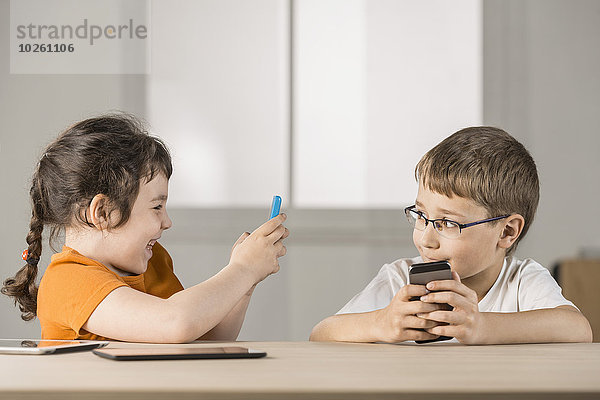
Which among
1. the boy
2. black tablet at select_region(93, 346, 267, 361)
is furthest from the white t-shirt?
black tablet at select_region(93, 346, 267, 361)

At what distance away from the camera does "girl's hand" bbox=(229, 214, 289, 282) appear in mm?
1073

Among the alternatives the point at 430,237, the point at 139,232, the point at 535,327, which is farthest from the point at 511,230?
the point at 139,232

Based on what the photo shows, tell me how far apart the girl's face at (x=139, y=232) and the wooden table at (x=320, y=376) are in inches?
17.5

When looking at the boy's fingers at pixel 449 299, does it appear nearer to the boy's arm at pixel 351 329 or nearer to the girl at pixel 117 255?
the boy's arm at pixel 351 329

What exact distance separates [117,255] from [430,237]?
55 centimetres

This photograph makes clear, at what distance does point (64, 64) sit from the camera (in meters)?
2.40

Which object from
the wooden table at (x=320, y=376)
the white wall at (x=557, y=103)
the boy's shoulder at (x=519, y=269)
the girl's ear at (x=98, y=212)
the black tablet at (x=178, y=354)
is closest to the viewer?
the wooden table at (x=320, y=376)

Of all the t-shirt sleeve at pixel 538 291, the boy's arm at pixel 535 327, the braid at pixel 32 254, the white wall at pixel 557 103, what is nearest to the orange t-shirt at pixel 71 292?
the braid at pixel 32 254

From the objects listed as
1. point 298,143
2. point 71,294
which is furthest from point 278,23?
point 71,294

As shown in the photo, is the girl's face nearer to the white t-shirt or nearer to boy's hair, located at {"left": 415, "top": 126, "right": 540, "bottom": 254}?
the white t-shirt

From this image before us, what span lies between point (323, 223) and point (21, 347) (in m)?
1.73

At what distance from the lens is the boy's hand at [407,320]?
92cm

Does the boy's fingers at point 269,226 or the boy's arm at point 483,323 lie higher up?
the boy's fingers at point 269,226

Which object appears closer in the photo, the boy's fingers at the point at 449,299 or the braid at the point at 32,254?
the boy's fingers at the point at 449,299
